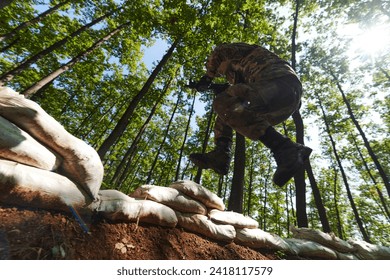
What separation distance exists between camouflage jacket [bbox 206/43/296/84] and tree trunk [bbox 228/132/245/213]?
4393mm

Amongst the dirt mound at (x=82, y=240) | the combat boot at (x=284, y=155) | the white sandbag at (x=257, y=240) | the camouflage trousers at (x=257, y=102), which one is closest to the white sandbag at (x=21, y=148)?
the dirt mound at (x=82, y=240)

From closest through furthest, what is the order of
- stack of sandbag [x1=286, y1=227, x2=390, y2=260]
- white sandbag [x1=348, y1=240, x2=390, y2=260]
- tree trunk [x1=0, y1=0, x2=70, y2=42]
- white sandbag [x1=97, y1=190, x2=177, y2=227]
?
white sandbag [x1=97, y1=190, x2=177, y2=227], stack of sandbag [x1=286, y1=227, x2=390, y2=260], white sandbag [x1=348, y1=240, x2=390, y2=260], tree trunk [x1=0, y1=0, x2=70, y2=42]

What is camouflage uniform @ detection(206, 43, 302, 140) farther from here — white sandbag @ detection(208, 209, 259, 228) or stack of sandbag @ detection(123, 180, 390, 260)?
white sandbag @ detection(208, 209, 259, 228)

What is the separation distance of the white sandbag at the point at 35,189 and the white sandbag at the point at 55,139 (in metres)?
0.15

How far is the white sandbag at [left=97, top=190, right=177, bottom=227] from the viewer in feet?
6.00

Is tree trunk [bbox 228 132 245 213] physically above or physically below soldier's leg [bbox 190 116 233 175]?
above

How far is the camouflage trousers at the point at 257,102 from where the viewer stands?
203cm

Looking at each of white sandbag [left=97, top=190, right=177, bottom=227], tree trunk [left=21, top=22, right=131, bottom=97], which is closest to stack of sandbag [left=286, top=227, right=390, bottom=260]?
white sandbag [left=97, top=190, right=177, bottom=227]

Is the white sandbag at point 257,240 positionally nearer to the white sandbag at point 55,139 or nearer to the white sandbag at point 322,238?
the white sandbag at point 322,238

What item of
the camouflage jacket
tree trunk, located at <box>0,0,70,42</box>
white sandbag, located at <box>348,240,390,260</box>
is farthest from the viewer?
tree trunk, located at <box>0,0,70,42</box>

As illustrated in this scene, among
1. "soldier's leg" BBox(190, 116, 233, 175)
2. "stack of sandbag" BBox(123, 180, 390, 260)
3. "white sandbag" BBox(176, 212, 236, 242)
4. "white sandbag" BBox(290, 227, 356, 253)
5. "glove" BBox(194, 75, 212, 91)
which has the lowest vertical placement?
"white sandbag" BBox(176, 212, 236, 242)
